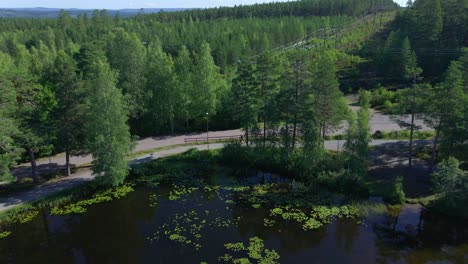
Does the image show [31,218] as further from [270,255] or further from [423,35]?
[423,35]

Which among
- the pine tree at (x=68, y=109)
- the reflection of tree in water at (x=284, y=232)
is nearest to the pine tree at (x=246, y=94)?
the reflection of tree in water at (x=284, y=232)

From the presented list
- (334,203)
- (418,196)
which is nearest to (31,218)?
(334,203)

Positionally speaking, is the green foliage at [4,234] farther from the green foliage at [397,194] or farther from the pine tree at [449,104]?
the pine tree at [449,104]

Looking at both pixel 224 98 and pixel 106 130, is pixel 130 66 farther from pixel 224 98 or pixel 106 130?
pixel 106 130

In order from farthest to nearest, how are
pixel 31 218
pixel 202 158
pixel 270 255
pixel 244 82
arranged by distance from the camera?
pixel 202 158 → pixel 244 82 → pixel 31 218 → pixel 270 255

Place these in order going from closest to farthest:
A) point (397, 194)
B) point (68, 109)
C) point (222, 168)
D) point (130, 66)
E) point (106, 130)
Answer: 1. point (397, 194)
2. point (106, 130)
3. point (68, 109)
4. point (222, 168)
5. point (130, 66)

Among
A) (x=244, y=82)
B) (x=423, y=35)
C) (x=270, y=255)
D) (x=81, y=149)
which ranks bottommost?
(x=270, y=255)

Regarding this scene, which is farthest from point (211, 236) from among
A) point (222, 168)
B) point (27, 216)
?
point (27, 216)
